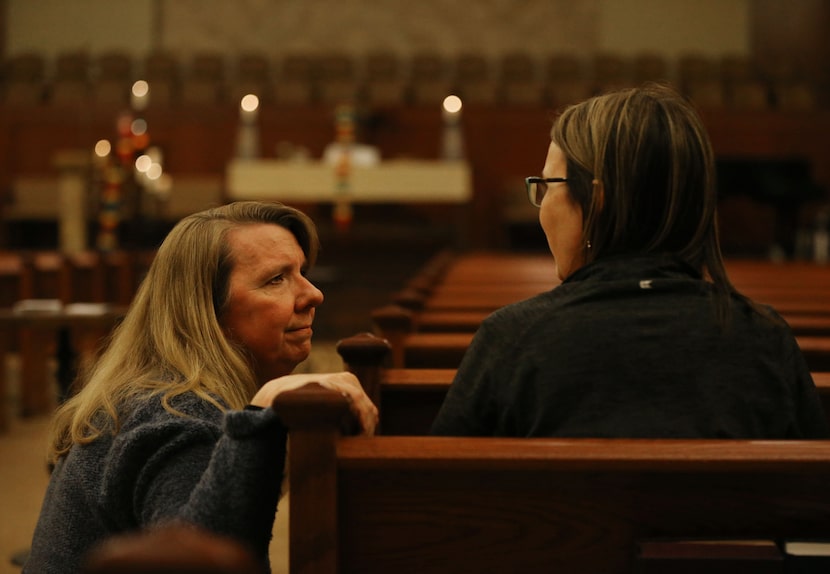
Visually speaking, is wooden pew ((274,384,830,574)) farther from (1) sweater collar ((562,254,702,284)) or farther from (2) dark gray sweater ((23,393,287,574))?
(1) sweater collar ((562,254,702,284))

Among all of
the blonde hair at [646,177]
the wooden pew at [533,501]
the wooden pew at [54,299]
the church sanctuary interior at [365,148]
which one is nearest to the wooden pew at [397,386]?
the church sanctuary interior at [365,148]

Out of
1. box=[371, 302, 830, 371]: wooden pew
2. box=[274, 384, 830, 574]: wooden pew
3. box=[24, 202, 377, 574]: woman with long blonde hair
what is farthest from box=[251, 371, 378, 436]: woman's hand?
box=[371, 302, 830, 371]: wooden pew

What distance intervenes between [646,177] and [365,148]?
7.77 m

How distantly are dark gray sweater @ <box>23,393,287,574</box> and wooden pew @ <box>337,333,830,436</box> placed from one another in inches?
11.6

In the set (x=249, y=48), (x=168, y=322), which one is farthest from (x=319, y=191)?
(x=168, y=322)

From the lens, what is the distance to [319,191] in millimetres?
8141

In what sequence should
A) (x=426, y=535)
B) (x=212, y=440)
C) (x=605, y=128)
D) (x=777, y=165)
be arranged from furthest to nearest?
1. (x=777, y=165)
2. (x=605, y=128)
3. (x=212, y=440)
4. (x=426, y=535)

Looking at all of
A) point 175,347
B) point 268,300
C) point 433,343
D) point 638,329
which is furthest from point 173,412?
point 433,343

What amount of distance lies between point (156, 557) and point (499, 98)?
1051cm

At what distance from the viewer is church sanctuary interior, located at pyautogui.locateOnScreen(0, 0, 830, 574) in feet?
13.7

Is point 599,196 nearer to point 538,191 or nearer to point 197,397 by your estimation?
point 538,191

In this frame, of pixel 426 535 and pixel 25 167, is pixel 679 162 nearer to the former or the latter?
pixel 426 535

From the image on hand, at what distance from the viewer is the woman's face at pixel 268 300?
4.73 ft

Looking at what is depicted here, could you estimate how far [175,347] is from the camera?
4.36ft
